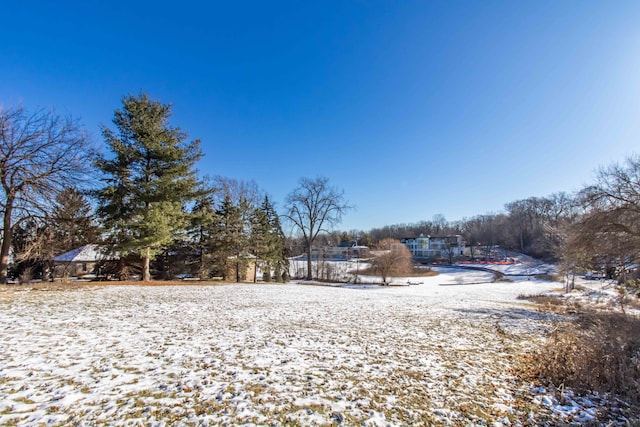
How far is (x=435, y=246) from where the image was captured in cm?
8588

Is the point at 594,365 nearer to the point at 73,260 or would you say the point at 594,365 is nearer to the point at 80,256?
the point at 73,260

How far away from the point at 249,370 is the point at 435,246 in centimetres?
8907

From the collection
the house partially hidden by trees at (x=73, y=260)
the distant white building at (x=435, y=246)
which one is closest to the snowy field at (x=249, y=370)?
the house partially hidden by trees at (x=73, y=260)

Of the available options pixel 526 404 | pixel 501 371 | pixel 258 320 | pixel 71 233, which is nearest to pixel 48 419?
pixel 258 320

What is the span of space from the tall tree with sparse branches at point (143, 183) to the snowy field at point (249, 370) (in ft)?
22.4

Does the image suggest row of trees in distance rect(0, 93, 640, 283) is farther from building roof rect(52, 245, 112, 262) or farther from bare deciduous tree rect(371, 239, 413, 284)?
bare deciduous tree rect(371, 239, 413, 284)

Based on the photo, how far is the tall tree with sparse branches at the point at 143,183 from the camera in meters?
14.8

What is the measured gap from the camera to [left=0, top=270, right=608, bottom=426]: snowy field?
3.33 m

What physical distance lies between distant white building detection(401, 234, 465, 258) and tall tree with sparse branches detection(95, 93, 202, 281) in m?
71.4

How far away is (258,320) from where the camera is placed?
805 cm

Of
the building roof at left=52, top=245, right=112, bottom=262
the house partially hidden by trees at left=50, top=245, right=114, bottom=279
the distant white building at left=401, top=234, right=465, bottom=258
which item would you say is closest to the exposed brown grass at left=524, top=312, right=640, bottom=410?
the house partially hidden by trees at left=50, top=245, right=114, bottom=279

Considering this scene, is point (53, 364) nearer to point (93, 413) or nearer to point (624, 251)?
point (93, 413)

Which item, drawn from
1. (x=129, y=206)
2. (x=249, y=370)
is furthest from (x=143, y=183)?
(x=249, y=370)

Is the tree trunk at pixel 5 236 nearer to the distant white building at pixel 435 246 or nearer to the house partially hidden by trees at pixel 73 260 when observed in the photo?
the house partially hidden by trees at pixel 73 260
